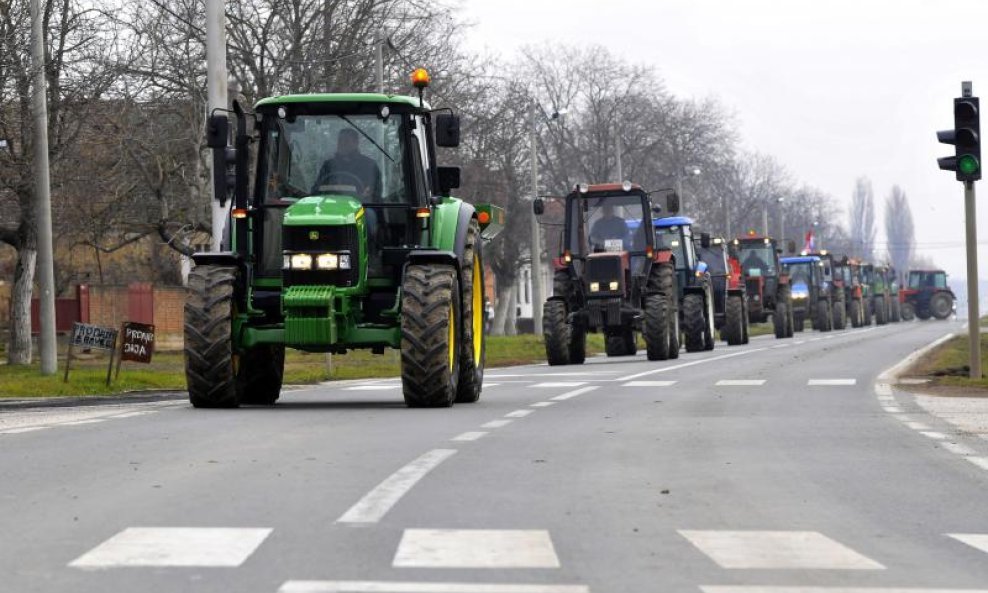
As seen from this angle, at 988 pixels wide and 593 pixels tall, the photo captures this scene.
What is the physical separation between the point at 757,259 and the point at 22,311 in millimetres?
24445

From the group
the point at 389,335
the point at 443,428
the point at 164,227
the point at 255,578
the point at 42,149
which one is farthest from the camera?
the point at 164,227

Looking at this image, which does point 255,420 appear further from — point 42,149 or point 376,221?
point 42,149

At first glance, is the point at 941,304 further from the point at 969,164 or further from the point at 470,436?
the point at 470,436

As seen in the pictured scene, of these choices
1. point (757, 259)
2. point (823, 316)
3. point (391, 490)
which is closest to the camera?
point (391, 490)

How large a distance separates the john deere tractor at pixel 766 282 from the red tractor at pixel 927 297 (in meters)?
45.3

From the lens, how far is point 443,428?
48.3ft

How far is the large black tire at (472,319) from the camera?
721 inches

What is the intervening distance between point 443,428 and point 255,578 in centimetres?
772

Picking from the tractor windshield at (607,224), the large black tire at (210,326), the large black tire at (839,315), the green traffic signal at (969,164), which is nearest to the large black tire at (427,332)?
the large black tire at (210,326)

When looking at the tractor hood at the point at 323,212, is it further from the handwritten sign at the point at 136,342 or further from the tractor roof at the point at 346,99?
the handwritten sign at the point at 136,342

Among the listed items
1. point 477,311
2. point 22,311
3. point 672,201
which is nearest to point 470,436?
point 477,311

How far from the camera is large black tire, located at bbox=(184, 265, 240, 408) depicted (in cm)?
1723

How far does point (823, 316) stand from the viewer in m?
64.6

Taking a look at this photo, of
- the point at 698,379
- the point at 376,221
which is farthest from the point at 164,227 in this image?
the point at 376,221
